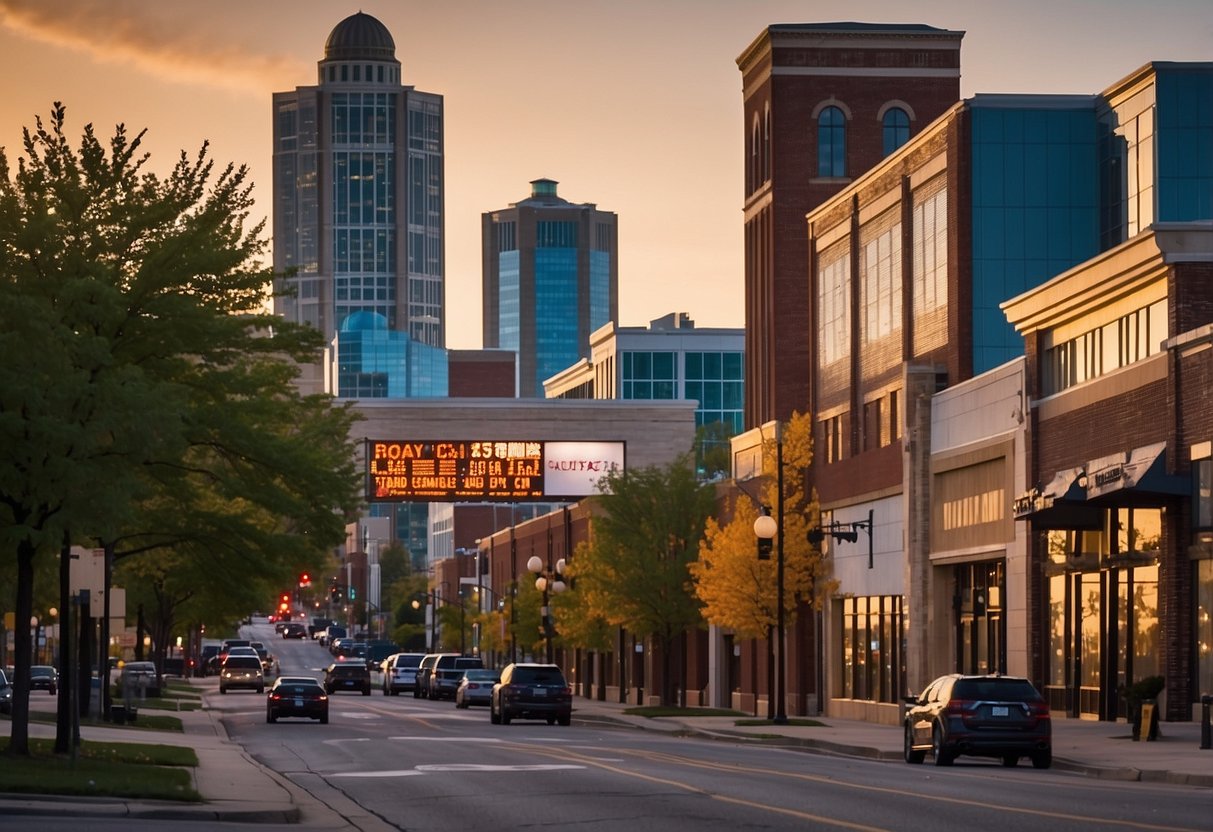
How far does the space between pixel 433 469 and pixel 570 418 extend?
21.4ft

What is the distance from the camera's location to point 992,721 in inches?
1353

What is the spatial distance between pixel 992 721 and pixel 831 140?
138ft

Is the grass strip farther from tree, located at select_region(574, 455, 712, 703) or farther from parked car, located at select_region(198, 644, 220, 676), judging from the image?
parked car, located at select_region(198, 644, 220, 676)

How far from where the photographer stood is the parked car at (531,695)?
187 ft

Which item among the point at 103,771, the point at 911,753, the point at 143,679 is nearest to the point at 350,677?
the point at 143,679

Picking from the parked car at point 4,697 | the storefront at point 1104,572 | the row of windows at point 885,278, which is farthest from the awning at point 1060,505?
the parked car at point 4,697

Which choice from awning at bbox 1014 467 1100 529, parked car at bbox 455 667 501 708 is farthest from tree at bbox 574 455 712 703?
awning at bbox 1014 467 1100 529

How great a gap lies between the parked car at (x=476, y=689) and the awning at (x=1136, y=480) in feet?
120

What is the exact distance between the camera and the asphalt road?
2147 centimetres

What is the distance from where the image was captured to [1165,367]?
4203 cm

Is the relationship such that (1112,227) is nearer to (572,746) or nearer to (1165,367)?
(1165,367)

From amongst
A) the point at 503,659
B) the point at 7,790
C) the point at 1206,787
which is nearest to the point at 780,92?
the point at 1206,787

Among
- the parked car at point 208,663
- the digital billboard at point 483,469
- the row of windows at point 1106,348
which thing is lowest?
the parked car at point 208,663

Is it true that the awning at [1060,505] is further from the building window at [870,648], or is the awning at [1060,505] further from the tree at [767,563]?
the tree at [767,563]
